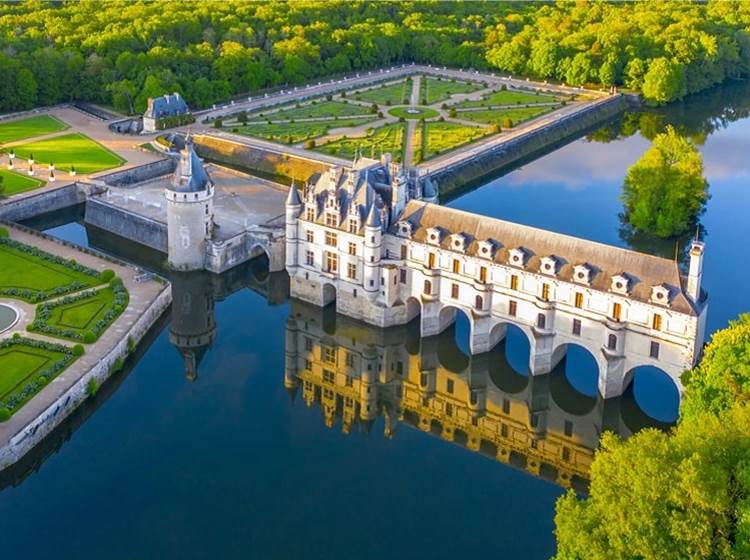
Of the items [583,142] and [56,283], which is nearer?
[56,283]

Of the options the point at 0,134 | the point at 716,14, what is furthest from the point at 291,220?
the point at 716,14

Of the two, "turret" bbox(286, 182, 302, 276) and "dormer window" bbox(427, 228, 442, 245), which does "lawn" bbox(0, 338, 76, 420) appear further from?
"dormer window" bbox(427, 228, 442, 245)

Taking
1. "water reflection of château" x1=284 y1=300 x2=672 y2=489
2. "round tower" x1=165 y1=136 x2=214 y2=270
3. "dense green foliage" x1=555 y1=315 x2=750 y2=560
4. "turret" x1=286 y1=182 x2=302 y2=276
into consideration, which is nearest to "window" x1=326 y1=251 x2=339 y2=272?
"turret" x1=286 y1=182 x2=302 y2=276

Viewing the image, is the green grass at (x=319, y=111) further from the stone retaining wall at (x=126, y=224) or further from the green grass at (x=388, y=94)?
the stone retaining wall at (x=126, y=224)

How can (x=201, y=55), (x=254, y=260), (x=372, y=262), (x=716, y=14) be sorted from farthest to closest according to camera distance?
(x=716, y=14), (x=201, y=55), (x=254, y=260), (x=372, y=262)

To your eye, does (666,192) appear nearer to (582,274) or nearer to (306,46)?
(582,274)

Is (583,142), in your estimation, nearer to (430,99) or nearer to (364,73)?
(430,99)
